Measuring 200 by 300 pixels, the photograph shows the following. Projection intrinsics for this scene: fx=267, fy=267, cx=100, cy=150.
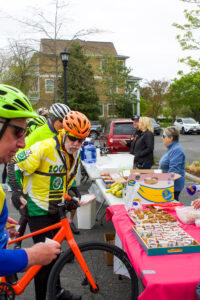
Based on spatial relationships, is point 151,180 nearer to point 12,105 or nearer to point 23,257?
point 23,257

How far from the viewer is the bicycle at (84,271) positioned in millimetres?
2137

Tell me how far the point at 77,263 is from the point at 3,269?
104 centimetres

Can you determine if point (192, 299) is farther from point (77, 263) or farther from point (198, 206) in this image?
point (198, 206)

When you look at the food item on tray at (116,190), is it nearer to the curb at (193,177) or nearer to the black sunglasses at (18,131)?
the black sunglasses at (18,131)

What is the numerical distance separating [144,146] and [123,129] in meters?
5.51

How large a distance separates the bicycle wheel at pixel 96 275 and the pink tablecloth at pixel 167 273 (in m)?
0.17

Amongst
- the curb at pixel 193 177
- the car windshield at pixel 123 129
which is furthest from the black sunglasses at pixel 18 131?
the car windshield at pixel 123 129

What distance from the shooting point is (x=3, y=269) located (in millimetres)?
1319

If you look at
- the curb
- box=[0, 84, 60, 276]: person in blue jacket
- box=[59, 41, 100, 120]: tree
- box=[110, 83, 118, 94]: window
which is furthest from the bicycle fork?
box=[110, 83, 118, 94]: window

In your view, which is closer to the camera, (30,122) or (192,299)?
(192,299)

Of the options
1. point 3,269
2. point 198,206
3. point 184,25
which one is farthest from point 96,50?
point 3,269

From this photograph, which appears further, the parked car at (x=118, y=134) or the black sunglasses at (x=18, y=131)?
the parked car at (x=118, y=134)

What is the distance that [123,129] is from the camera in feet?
37.3

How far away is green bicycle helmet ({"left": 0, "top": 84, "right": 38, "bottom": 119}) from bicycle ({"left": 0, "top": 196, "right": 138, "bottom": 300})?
4.00ft
